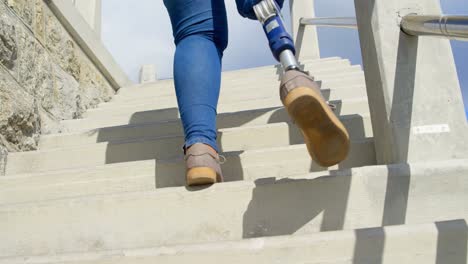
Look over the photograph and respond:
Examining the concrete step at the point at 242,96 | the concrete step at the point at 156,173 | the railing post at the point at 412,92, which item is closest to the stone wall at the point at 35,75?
the concrete step at the point at 242,96

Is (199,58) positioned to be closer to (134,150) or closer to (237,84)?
(134,150)

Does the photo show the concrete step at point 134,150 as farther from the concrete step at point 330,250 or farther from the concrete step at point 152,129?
the concrete step at point 330,250

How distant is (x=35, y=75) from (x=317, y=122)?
1503mm

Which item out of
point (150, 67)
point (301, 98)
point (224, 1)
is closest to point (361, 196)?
point (301, 98)

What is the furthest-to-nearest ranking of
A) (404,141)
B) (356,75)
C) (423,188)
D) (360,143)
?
(356,75) → (360,143) → (404,141) → (423,188)

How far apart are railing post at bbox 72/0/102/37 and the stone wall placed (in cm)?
83

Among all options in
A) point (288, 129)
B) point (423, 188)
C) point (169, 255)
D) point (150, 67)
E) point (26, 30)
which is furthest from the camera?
point (150, 67)

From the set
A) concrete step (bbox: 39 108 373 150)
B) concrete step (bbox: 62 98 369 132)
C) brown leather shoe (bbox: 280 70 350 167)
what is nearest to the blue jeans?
brown leather shoe (bbox: 280 70 350 167)

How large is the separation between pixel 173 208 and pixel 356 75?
6.18 feet

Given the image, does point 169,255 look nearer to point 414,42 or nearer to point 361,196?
point 361,196

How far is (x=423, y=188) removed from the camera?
1065 mm

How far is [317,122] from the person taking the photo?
0.98 m

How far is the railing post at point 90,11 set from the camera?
3451mm

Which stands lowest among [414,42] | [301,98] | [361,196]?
[361,196]
